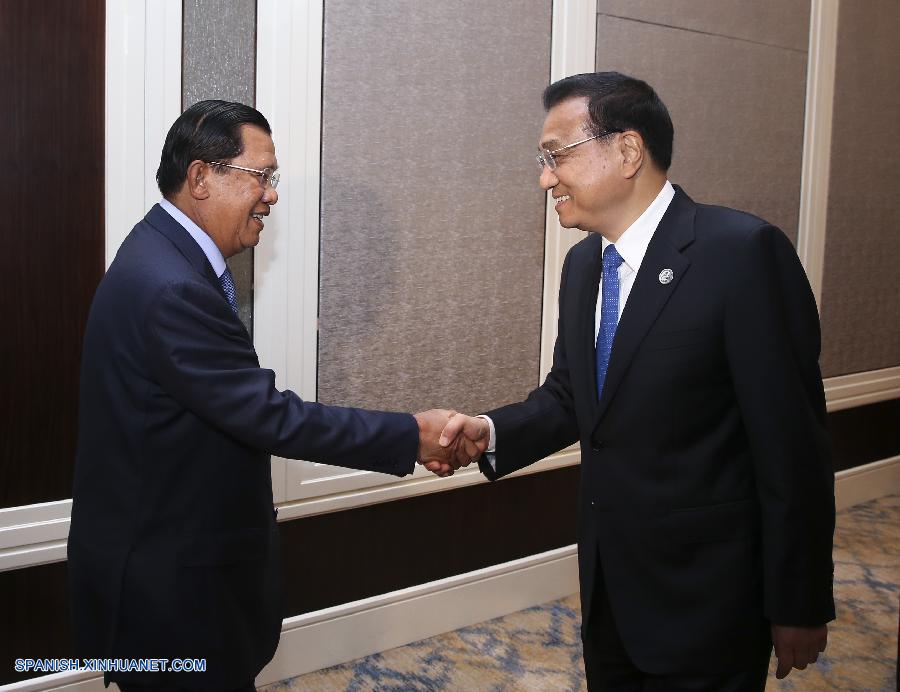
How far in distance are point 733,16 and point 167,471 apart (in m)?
3.33

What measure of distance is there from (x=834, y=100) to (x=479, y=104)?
2303 mm

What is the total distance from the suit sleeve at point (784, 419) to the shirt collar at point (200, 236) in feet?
3.28

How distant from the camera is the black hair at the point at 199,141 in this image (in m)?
1.83

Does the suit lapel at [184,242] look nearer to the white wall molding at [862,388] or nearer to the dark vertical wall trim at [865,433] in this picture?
the white wall molding at [862,388]

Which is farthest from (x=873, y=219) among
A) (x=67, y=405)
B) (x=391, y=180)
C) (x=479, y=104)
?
(x=67, y=405)

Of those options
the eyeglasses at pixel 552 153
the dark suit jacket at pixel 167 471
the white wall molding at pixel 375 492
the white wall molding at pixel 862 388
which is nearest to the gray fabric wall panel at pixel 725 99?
the white wall molding at pixel 862 388

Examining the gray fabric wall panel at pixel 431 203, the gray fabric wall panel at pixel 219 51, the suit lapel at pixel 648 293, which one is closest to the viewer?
the suit lapel at pixel 648 293

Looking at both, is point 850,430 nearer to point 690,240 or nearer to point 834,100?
point 834,100

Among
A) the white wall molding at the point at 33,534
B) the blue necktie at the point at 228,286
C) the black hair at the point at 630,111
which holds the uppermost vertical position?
the black hair at the point at 630,111

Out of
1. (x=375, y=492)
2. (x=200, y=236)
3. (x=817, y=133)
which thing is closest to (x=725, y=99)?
(x=817, y=133)

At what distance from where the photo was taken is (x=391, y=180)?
2943 millimetres

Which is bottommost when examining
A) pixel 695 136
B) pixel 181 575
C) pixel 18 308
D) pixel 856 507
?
pixel 856 507

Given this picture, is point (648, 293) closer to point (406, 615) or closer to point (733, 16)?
point (406, 615)

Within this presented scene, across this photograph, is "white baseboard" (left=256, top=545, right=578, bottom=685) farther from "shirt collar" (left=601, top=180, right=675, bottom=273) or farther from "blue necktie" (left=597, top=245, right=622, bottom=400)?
"shirt collar" (left=601, top=180, right=675, bottom=273)
